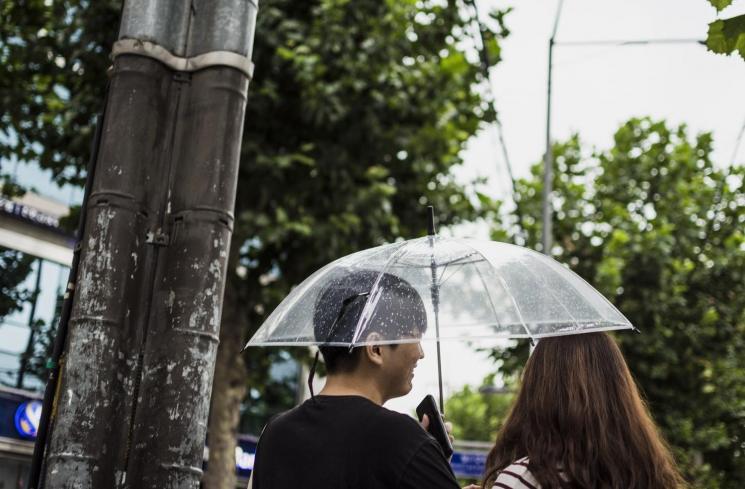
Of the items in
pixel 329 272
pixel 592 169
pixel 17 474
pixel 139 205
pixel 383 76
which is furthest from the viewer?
pixel 592 169

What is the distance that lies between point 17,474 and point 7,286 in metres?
3.57

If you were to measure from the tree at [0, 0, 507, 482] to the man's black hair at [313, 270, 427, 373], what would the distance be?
26.6 ft

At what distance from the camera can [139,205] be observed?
270cm

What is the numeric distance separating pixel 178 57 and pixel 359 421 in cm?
142

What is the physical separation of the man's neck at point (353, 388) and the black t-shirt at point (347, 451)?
55 millimetres

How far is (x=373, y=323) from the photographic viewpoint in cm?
270

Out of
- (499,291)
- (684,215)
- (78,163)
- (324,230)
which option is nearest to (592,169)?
(684,215)

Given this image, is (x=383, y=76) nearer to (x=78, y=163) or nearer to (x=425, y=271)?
(x=78, y=163)

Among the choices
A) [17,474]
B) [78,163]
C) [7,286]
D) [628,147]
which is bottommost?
[17,474]

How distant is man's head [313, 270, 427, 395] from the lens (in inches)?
103

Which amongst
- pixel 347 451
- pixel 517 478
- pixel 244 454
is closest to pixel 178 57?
pixel 347 451

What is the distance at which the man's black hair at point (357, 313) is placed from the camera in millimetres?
2656

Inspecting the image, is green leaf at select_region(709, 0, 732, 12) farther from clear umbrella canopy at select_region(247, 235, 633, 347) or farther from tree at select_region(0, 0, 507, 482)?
tree at select_region(0, 0, 507, 482)

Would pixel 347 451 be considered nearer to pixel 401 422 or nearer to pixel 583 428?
pixel 401 422
